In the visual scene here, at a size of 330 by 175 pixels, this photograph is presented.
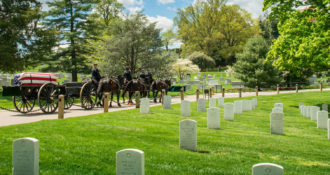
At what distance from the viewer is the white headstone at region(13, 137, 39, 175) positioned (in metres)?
4.72

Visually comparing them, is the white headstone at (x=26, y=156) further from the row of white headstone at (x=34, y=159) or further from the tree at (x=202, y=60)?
the tree at (x=202, y=60)

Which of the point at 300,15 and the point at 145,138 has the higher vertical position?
the point at 300,15

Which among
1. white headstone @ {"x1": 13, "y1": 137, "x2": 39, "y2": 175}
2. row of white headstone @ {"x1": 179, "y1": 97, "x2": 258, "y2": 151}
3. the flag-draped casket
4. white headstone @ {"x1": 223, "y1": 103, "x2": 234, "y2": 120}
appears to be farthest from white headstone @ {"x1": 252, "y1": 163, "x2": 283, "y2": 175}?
the flag-draped casket

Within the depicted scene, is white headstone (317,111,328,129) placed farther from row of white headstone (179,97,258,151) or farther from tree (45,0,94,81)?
tree (45,0,94,81)

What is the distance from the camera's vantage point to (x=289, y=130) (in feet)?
41.1

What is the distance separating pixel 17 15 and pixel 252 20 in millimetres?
57339

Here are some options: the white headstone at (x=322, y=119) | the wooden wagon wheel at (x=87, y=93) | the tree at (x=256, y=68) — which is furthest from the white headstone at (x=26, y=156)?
the tree at (x=256, y=68)

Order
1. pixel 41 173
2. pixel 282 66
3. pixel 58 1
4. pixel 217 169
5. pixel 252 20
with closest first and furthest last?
pixel 41 173 < pixel 217 169 < pixel 282 66 < pixel 58 1 < pixel 252 20

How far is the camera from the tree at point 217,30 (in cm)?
6756

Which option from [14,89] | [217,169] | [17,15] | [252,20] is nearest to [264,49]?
[17,15]

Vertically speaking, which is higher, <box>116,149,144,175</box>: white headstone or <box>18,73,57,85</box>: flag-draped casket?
<box>18,73,57,85</box>: flag-draped casket

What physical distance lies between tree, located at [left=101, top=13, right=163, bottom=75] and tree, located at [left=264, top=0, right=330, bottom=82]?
34.3 ft

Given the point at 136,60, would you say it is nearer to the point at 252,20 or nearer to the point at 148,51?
the point at 148,51

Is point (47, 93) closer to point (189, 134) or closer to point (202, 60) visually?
point (189, 134)
